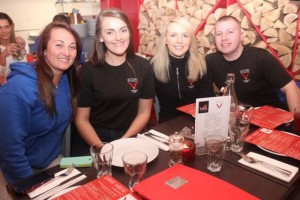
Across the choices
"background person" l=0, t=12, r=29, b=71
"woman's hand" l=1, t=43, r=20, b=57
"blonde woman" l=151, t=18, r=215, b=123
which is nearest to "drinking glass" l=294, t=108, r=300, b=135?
"blonde woman" l=151, t=18, r=215, b=123

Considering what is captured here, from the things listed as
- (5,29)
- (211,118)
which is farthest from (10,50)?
(211,118)

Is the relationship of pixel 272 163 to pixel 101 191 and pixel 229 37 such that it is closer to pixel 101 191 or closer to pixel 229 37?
pixel 101 191

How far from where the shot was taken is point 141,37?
15.2 feet

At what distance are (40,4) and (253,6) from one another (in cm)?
399

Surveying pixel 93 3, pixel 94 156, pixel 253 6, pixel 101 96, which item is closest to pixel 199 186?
pixel 94 156

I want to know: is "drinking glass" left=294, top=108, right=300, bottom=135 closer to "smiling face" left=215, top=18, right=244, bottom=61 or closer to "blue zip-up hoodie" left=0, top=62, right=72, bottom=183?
"smiling face" left=215, top=18, right=244, bottom=61

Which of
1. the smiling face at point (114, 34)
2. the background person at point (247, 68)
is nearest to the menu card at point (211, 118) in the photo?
the smiling face at point (114, 34)

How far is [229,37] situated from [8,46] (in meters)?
2.72

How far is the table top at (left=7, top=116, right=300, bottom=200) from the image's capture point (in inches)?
37.3

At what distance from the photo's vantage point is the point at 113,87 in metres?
1.87

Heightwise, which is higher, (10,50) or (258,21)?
(258,21)

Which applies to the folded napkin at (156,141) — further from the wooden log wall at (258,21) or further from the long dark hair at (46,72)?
the wooden log wall at (258,21)

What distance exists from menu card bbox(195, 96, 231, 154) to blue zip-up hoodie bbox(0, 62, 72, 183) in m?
0.83

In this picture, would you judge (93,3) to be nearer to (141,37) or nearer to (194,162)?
(141,37)
